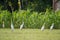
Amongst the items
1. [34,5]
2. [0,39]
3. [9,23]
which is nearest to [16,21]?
[9,23]

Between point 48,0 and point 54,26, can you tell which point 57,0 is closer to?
point 48,0

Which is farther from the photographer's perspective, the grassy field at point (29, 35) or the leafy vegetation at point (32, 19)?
the leafy vegetation at point (32, 19)

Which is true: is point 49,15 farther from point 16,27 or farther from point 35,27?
point 16,27

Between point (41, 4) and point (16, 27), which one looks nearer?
point (16, 27)

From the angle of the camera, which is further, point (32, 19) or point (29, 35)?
point (32, 19)

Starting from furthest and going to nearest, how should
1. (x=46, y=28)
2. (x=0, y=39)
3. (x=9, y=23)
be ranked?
(x=9, y=23) < (x=46, y=28) < (x=0, y=39)

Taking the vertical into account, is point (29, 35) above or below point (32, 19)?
below

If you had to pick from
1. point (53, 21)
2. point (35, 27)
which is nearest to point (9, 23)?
point (35, 27)

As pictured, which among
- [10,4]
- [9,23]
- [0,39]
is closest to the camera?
[0,39]

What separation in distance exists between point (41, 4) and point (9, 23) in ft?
16.7

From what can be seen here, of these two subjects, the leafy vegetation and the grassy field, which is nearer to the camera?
the grassy field

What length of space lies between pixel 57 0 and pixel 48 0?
4.43 ft

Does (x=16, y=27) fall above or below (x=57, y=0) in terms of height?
below

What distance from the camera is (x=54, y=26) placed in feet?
56.7
